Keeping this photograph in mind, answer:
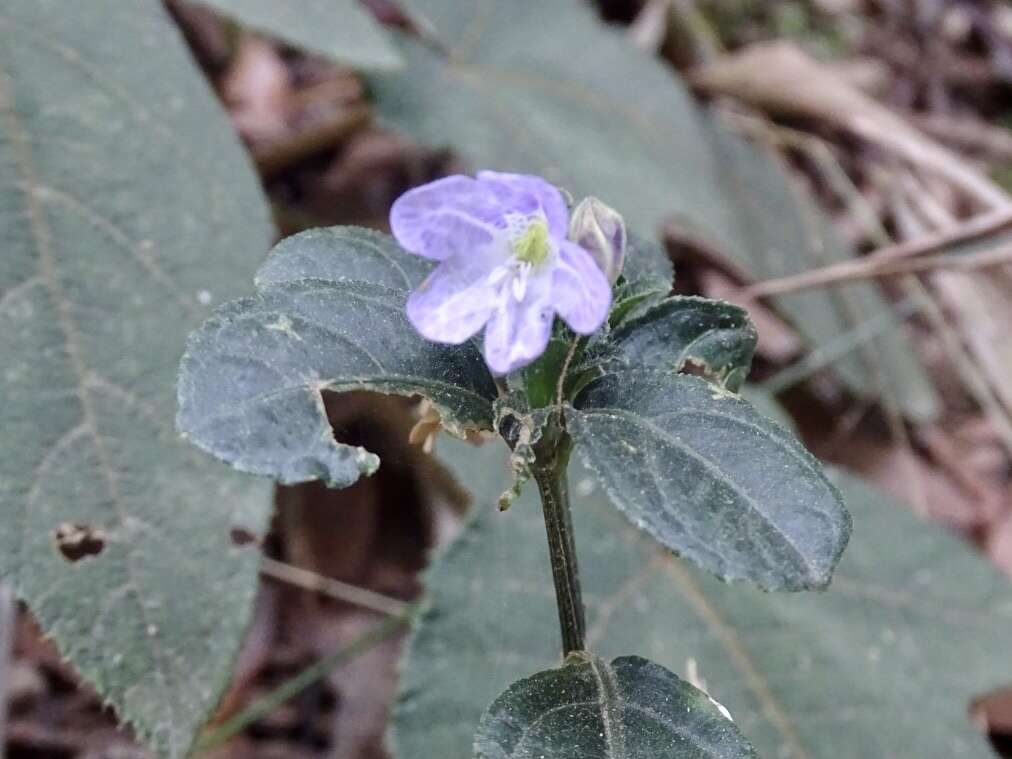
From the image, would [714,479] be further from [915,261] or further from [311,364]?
[915,261]

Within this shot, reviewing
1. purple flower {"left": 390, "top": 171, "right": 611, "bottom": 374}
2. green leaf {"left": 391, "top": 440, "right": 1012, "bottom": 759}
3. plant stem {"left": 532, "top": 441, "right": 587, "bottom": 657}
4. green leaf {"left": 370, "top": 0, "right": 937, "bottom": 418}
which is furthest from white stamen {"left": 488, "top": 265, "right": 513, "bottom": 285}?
green leaf {"left": 370, "top": 0, "right": 937, "bottom": 418}

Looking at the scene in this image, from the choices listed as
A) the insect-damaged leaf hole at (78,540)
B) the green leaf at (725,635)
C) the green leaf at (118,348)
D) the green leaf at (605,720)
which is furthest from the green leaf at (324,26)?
the green leaf at (605,720)

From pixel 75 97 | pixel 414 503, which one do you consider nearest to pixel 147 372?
pixel 75 97

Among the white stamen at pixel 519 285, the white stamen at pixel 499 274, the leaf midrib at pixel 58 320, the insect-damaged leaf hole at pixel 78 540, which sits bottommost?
the insect-damaged leaf hole at pixel 78 540

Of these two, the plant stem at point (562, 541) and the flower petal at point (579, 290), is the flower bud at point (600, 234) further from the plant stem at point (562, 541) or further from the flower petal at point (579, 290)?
the plant stem at point (562, 541)

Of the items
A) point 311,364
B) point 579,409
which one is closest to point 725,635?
point 579,409

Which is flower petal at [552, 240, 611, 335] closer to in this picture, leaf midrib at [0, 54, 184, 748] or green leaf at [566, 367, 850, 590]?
green leaf at [566, 367, 850, 590]
